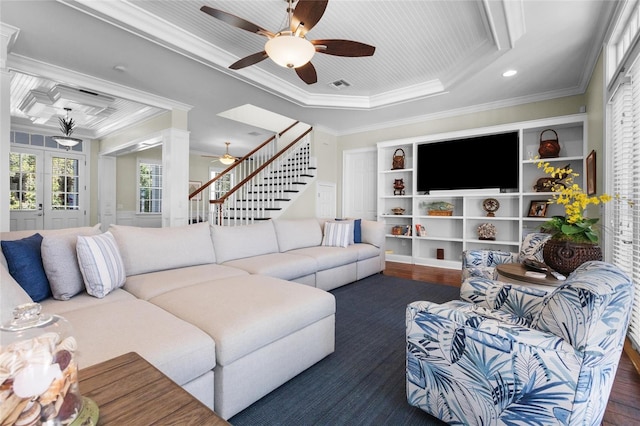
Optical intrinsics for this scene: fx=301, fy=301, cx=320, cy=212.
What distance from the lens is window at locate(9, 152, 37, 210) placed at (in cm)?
603

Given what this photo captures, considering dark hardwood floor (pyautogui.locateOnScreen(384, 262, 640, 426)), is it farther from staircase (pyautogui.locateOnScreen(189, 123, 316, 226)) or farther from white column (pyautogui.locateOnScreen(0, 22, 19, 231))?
white column (pyautogui.locateOnScreen(0, 22, 19, 231))

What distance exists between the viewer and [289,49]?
7.48 feet

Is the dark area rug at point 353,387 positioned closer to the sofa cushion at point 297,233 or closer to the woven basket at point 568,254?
the woven basket at point 568,254

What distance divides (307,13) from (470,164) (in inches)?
147

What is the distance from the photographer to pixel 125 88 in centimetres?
425

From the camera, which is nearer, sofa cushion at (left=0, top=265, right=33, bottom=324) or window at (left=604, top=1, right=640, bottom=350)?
sofa cushion at (left=0, top=265, right=33, bottom=324)

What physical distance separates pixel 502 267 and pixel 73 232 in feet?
10.4

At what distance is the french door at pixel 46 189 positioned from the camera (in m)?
6.07

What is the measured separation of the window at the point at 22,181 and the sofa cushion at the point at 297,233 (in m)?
5.82

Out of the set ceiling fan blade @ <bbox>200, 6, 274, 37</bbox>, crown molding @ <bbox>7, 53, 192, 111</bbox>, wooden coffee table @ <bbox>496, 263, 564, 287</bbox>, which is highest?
crown molding @ <bbox>7, 53, 192, 111</bbox>

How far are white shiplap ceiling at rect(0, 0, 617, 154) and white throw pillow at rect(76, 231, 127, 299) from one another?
6.48ft

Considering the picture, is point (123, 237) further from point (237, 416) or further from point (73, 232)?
point (237, 416)

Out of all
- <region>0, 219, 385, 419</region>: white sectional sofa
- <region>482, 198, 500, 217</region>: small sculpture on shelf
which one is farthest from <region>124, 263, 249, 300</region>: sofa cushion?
<region>482, 198, 500, 217</region>: small sculpture on shelf

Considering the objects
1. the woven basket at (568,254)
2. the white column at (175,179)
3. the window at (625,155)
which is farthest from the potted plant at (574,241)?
the white column at (175,179)
